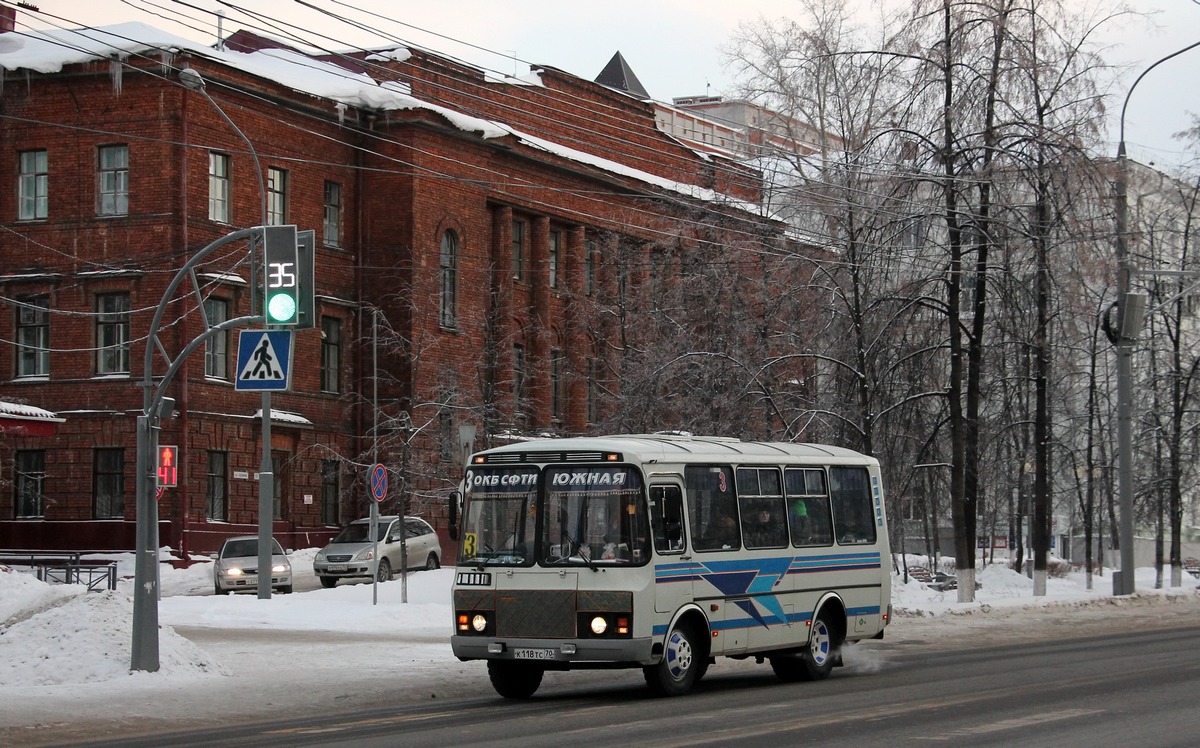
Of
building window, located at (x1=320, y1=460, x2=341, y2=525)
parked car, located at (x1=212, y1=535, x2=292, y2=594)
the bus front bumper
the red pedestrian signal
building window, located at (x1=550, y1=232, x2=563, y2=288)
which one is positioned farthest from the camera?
building window, located at (x1=550, y1=232, x2=563, y2=288)

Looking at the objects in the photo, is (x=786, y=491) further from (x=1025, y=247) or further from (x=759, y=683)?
(x=1025, y=247)

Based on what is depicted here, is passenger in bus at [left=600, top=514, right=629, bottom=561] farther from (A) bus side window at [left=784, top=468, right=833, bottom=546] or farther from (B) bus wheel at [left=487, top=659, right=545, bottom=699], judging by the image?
(A) bus side window at [left=784, top=468, right=833, bottom=546]

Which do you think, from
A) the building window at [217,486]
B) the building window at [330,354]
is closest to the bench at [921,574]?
the building window at [330,354]

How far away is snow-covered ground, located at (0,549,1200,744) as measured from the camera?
55.1ft

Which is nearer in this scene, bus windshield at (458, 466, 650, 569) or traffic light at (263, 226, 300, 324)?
bus windshield at (458, 466, 650, 569)

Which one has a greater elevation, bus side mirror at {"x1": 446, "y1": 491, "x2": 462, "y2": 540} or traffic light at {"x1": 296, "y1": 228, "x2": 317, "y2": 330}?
traffic light at {"x1": 296, "y1": 228, "x2": 317, "y2": 330}

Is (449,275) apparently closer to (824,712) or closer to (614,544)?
(614,544)

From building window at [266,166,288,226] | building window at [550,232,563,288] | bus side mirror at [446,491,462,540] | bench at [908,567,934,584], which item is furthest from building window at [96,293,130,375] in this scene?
bus side mirror at [446,491,462,540]

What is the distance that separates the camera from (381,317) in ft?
172

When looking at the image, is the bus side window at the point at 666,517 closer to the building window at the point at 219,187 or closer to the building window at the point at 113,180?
the building window at the point at 219,187

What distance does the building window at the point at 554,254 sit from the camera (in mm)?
61000

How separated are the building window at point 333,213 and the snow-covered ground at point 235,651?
64.7ft

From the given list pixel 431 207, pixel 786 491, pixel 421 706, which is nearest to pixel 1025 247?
pixel 786 491

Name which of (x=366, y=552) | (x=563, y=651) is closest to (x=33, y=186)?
(x=366, y=552)
